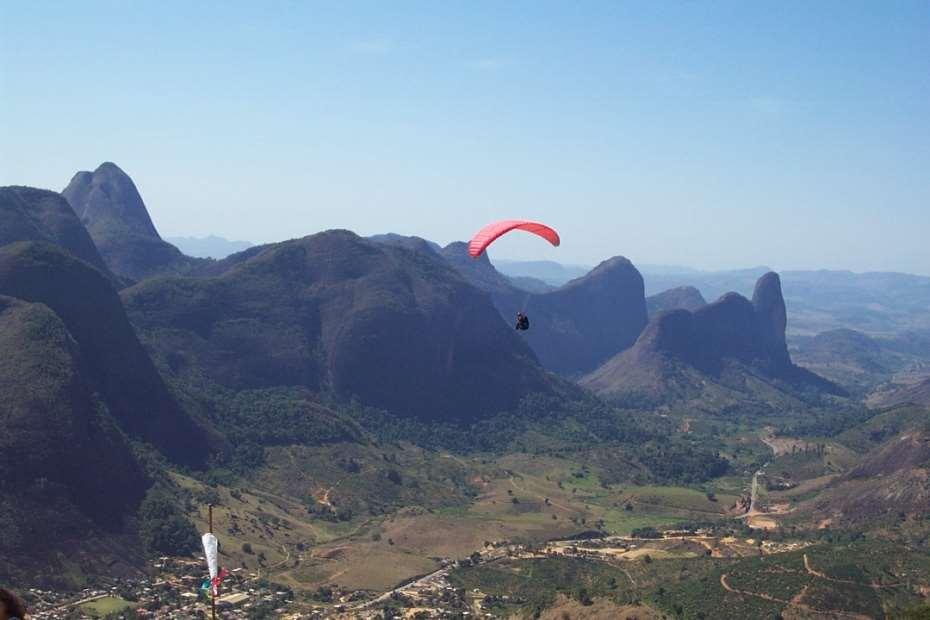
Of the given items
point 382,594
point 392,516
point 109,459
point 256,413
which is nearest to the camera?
point 382,594

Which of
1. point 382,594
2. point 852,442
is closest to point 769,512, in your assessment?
point 852,442

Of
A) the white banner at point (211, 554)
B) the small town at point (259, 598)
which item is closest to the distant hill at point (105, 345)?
the small town at point (259, 598)

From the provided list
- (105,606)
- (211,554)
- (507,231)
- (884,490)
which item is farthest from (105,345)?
(884,490)

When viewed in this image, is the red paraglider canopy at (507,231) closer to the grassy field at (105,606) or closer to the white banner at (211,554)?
the white banner at (211,554)

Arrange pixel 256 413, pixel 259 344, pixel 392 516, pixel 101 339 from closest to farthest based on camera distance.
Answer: pixel 392 516 < pixel 101 339 < pixel 256 413 < pixel 259 344

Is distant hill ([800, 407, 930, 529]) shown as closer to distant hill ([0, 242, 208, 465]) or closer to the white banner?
distant hill ([0, 242, 208, 465])

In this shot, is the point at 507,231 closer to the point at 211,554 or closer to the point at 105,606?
the point at 211,554

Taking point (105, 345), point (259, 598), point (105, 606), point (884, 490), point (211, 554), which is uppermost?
point (105, 345)

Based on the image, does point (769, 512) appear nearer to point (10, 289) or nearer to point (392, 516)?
point (392, 516)

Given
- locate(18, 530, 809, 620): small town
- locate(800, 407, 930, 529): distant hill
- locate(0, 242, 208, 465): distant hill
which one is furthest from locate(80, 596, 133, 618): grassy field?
locate(800, 407, 930, 529): distant hill
